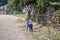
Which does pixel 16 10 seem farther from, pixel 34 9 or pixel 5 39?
pixel 5 39

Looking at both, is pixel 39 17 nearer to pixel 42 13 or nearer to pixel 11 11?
pixel 42 13

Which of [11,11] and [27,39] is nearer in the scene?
[27,39]

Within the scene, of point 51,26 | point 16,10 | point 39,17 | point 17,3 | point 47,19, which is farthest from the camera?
point 16,10

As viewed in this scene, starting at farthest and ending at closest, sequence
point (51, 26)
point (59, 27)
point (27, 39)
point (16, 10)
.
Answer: point (16, 10) < point (51, 26) < point (59, 27) < point (27, 39)

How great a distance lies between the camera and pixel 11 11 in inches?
2675

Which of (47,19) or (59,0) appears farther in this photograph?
(59,0)

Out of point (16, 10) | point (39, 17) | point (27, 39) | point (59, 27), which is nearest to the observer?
point (27, 39)

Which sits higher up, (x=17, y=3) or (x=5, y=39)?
(x=17, y=3)

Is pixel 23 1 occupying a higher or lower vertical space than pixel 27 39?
higher

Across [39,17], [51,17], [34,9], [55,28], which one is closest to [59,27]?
[55,28]

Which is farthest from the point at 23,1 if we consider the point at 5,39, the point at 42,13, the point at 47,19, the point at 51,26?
the point at 5,39

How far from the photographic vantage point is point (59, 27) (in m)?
17.7

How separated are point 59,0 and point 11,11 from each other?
44.3 metres

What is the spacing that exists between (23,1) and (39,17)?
2311 millimetres
